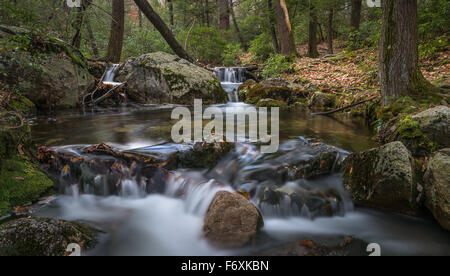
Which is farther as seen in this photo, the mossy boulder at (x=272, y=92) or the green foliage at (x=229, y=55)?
the green foliage at (x=229, y=55)

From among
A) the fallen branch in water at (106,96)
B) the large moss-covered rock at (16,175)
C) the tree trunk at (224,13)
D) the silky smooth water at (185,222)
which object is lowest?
the silky smooth water at (185,222)

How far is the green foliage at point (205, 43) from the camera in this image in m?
14.6

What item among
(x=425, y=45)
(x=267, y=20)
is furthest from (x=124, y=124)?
(x=267, y=20)

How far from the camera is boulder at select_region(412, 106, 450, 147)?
3643mm

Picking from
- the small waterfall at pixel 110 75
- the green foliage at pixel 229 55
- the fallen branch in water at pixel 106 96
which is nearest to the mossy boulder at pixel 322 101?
the fallen branch in water at pixel 106 96

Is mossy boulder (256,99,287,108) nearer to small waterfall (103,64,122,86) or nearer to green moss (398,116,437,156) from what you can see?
green moss (398,116,437,156)

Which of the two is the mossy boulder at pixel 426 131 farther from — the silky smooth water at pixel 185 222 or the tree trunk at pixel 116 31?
the tree trunk at pixel 116 31

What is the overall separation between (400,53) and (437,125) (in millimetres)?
1851

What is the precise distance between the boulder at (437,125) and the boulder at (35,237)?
456 cm

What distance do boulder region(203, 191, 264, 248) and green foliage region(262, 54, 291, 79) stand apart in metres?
10.1

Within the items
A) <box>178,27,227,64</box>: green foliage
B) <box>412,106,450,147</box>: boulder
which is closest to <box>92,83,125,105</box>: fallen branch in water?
<box>178,27,227,64</box>: green foliage

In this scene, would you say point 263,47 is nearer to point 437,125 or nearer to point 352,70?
point 352,70

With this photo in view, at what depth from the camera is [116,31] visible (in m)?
10.9
